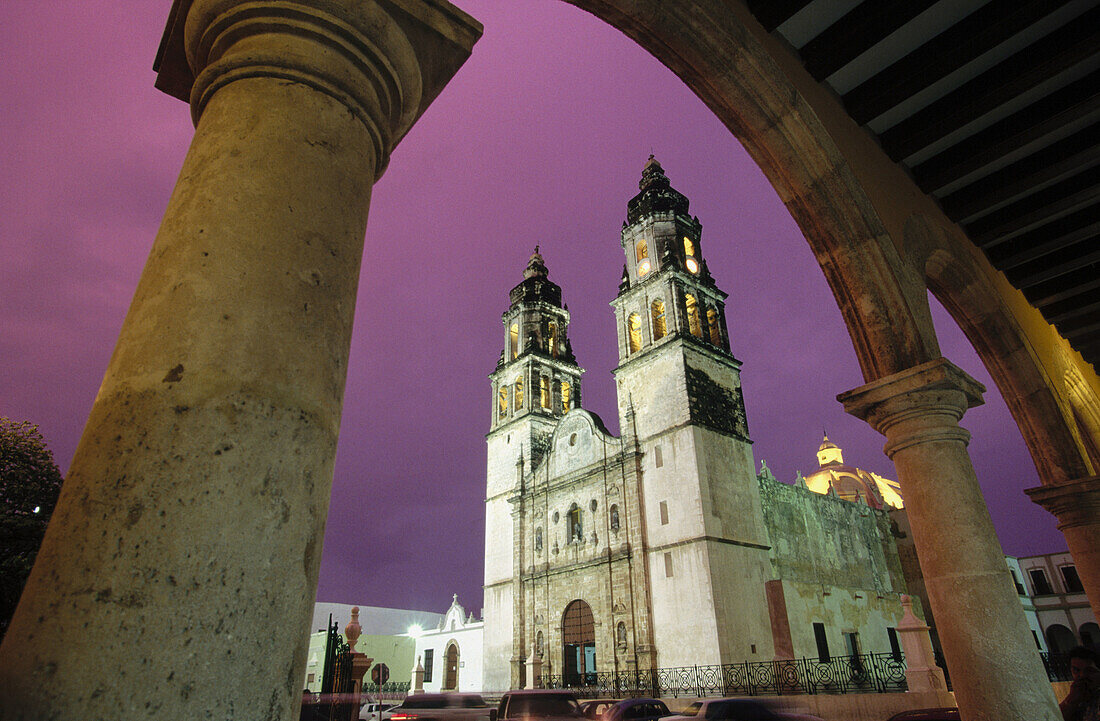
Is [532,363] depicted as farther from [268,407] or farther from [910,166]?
[268,407]

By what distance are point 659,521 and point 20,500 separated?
17.8 m

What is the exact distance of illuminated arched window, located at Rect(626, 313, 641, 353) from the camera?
24719mm

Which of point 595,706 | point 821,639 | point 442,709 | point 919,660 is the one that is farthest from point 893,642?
point 442,709

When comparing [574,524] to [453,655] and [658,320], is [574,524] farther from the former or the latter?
[453,655]

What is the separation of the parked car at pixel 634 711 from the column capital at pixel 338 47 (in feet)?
32.5

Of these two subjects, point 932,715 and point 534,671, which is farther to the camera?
point 534,671

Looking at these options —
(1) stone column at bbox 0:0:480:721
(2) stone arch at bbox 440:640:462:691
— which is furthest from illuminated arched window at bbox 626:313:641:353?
(1) stone column at bbox 0:0:480:721

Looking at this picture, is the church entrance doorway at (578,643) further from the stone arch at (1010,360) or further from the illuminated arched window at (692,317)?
the stone arch at (1010,360)

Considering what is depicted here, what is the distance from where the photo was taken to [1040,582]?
41.0 metres

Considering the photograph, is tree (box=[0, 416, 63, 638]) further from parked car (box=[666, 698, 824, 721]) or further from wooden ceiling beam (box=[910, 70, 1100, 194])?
wooden ceiling beam (box=[910, 70, 1100, 194])

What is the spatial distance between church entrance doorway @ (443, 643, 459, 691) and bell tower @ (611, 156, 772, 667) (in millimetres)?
14458

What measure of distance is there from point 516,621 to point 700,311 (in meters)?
14.8

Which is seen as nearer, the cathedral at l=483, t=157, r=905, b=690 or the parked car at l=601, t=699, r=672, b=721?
the parked car at l=601, t=699, r=672, b=721

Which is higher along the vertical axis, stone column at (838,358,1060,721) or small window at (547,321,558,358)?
small window at (547,321,558,358)
